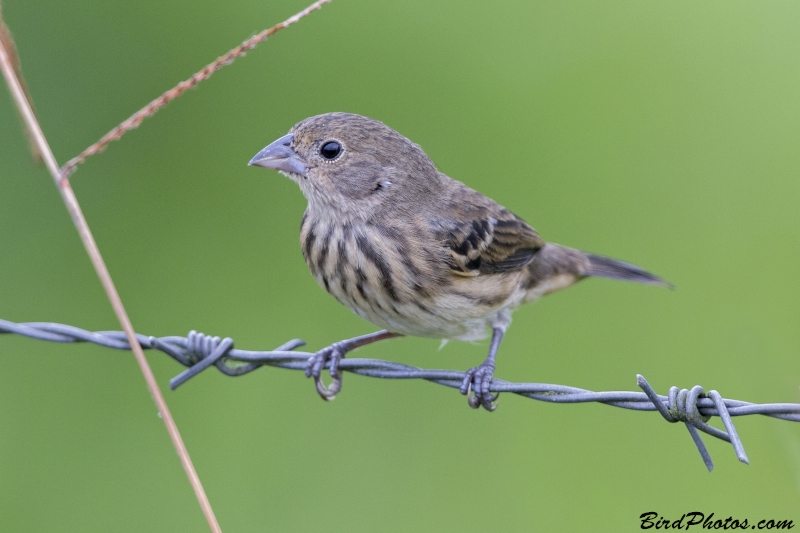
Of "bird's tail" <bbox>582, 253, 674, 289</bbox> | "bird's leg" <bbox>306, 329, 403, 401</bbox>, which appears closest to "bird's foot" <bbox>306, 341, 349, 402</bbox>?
"bird's leg" <bbox>306, 329, 403, 401</bbox>

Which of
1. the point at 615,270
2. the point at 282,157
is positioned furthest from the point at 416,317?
the point at 615,270

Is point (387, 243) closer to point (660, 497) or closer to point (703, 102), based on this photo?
point (660, 497)

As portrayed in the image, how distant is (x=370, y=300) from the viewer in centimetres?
395

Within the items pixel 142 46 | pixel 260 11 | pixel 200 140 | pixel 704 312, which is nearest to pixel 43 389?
pixel 200 140

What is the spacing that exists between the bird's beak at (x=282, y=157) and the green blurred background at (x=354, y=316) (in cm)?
177

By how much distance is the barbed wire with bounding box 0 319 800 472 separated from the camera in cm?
261

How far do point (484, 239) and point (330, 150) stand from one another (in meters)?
0.85

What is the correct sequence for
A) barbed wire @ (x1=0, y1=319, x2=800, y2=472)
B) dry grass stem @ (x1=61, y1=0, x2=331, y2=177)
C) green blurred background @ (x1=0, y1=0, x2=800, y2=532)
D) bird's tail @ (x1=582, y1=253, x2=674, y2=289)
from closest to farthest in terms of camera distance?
1. dry grass stem @ (x1=61, y1=0, x2=331, y2=177)
2. barbed wire @ (x1=0, y1=319, x2=800, y2=472)
3. bird's tail @ (x1=582, y1=253, x2=674, y2=289)
4. green blurred background @ (x1=0, y1=0, x2=800, y2=532)

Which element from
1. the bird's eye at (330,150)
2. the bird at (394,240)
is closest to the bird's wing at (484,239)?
the bird at (394,240)

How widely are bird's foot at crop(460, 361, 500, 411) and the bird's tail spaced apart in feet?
4.46

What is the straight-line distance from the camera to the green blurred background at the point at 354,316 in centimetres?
521

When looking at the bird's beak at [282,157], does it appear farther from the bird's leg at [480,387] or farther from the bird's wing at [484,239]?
the bird's leg at [480,387]

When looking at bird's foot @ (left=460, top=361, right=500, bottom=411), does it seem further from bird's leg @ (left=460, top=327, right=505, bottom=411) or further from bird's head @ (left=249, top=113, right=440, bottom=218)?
bird's head @ (left=249, top=113, right=440, bottom=218)

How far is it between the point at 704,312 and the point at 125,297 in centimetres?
380
